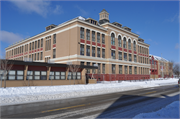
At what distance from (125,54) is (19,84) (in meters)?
39.8

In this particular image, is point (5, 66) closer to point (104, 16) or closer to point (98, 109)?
point (98, 109)

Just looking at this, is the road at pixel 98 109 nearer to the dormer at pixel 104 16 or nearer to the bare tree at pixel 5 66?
the bare tree at pixel 5 66

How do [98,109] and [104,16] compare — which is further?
[104,16]

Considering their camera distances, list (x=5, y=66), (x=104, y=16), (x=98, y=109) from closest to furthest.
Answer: (x=98, y=109)
(x=5, y=66)
(x=104, y=16)

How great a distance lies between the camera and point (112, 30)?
48.9 meters

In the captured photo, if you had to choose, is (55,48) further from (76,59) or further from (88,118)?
(88,118)

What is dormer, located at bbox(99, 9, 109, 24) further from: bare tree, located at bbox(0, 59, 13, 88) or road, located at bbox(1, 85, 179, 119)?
road, located at bbox(1, 85, 179, 119)

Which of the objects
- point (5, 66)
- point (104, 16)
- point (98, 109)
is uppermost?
point (104, 16)

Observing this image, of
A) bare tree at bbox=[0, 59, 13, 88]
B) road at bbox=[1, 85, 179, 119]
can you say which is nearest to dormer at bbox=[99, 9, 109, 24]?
bare tree at bbox=[0, 59, 13, 88]

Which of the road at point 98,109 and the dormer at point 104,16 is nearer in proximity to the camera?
the road at point 98,109

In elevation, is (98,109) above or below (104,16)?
below

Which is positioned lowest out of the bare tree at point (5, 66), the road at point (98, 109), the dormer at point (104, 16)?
the road at point (98, 109)

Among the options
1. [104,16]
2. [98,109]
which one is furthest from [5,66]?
[104,16]

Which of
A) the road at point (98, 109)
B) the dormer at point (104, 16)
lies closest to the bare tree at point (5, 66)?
the road at point (98, 109)
